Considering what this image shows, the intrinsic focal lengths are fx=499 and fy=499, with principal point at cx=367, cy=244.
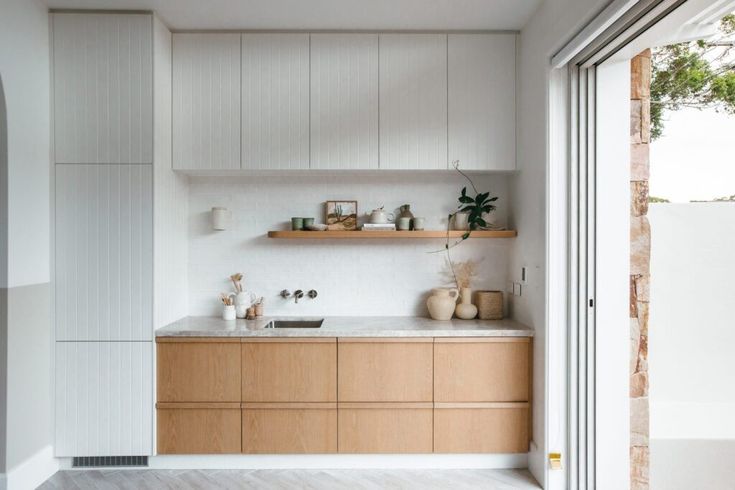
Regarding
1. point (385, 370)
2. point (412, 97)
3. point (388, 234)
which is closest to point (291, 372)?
point (385, 370)

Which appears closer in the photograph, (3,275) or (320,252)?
(3,275)

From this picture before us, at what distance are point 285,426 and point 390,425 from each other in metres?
0.63

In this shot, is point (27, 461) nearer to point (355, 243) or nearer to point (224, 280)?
point (224, 280)

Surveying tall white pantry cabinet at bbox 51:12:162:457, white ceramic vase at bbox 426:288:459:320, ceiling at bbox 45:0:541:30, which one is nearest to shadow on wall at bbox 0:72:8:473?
tall white pantry cabinet at bbox 51:12:162:457

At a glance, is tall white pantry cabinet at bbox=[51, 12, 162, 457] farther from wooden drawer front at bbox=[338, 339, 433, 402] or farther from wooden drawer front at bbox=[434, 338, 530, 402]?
wooden drawer front at bbox=[434, 338, 530, 402]

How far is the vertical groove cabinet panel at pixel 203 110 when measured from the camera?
3232 millimetres

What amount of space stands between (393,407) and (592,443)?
111 centimetres

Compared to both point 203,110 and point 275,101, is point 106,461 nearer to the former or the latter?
point 203,110

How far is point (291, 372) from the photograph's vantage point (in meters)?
3.00

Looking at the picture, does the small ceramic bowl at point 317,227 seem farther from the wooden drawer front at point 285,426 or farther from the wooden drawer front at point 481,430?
the wooden drawer front at point 481,430

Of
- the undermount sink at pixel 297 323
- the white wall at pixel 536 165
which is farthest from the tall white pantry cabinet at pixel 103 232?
the white wall at pixel 536 165

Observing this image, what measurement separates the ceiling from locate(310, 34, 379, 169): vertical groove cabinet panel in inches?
4.4

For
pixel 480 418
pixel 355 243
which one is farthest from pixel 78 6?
pixel 480 418

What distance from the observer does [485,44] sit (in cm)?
324
